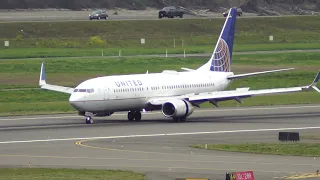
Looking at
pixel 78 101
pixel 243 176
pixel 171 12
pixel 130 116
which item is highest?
pixel 171 12

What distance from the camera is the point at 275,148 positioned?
53.5 m

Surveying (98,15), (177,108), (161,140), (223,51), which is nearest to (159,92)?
(177,108)

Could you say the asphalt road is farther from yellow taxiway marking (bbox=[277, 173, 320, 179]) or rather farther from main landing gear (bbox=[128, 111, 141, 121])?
yellow taxiway marking (bbox=[277, 173, 320, 179])

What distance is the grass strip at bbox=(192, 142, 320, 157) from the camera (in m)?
52.1

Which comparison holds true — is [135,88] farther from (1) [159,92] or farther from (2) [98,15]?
(2) [98,15]

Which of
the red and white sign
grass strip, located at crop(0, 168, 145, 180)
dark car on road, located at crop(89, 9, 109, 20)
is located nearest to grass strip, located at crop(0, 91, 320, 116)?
grass strip, located at crop(0, 168, 145, 180)

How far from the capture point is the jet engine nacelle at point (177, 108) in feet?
226

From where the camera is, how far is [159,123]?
6919 cm

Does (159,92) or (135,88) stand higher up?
(135,88)

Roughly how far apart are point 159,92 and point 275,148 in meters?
19.2

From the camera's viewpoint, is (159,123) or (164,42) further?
(164,42)

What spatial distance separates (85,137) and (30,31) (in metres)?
73.5

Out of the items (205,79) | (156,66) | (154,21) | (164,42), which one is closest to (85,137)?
(205,79)

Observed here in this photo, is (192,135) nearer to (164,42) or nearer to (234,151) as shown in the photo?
(234,151)
